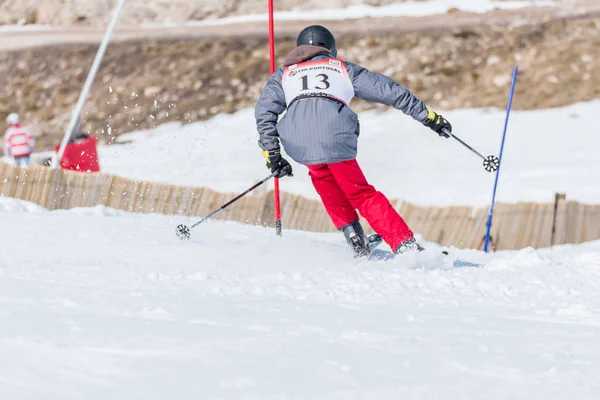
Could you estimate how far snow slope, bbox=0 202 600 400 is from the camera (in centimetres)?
219

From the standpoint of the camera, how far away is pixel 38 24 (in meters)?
28.0

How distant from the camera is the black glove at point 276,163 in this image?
501 cm

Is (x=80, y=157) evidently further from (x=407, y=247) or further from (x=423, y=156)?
(x=423, y=156)

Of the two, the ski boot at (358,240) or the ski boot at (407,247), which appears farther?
the ski boot at (358,240)

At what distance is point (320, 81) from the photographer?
478cm

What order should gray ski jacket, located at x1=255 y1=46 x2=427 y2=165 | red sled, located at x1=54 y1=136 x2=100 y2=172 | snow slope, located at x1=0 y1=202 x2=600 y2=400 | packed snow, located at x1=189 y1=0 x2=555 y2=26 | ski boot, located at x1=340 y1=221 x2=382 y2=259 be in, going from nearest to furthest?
snow slope, located at x1=0 y1=202 x2=600 y2=400
gray ski jacket, located at x1=255 y1=46 x2=427 y2=165
ski boot, located at x1=340 y1=221 x2=382 y2=259
red sled, located at x1=54 y1=136 x2=100 y2=172
packed snow, located at x1=189 y1=0 x2=555 y2=26

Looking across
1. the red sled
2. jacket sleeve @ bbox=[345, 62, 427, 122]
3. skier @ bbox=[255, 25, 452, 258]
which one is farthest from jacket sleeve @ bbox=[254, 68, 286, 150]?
the red sled

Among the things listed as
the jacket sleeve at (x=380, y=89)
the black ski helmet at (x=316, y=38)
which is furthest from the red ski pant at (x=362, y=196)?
the black ski helmet at (x=316, y=38)

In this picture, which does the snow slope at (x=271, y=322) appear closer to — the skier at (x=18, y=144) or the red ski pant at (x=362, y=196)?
the red ski pant at (x=362, y=196)

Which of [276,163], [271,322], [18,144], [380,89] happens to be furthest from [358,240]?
[18,144]

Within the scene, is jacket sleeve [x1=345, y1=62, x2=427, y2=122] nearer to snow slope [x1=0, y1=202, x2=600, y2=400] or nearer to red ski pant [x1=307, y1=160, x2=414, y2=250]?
red ski pant [x1=307, y1=160, x2=414, y2=250]

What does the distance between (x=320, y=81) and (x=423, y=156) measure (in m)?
10.4

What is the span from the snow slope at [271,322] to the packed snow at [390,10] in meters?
19.9

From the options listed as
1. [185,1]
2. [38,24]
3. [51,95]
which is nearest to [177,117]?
[51,95]
